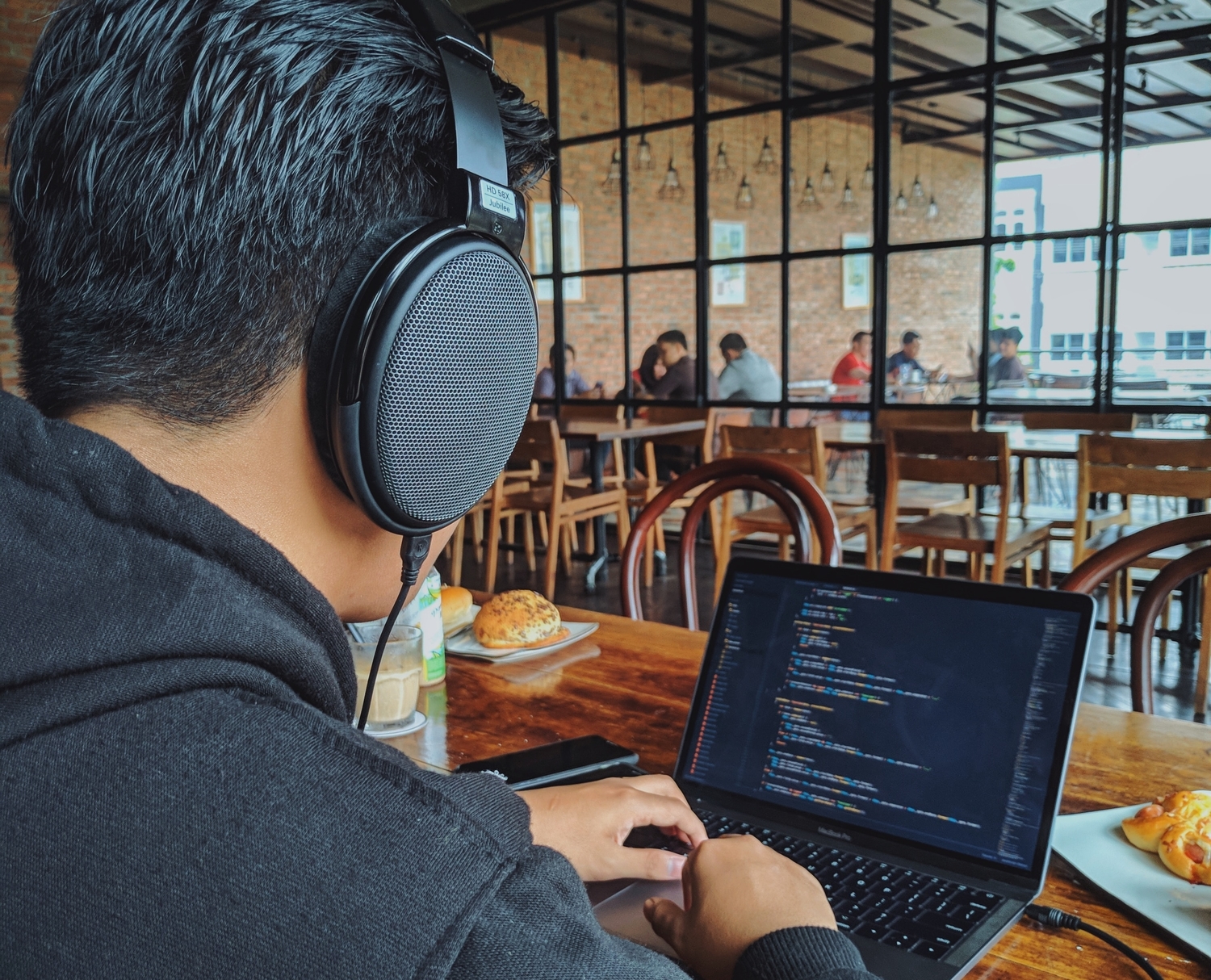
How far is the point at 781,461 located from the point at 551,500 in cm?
119

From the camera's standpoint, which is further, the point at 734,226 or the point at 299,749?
the point at 734,226

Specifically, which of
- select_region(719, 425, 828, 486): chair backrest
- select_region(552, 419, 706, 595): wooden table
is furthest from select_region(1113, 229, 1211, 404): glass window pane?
select_region(552, 419, 706, 595): wooden table

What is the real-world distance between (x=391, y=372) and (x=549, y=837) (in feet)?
1.40

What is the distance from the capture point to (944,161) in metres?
5.42

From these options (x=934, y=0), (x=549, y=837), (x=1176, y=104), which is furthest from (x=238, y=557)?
(x=934, y=0)

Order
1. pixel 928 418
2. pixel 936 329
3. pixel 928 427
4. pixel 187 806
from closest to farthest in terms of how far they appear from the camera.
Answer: pixel 187 806 < pixel 928 427 < pixel 928 418 < pixel 936 329

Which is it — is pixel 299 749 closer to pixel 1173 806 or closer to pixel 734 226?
pixel 1173 806

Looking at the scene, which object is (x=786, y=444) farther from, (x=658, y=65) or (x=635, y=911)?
(x=658, y=65)

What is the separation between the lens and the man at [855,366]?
529 cm

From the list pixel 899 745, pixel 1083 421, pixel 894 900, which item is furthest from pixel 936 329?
pixel 894 900

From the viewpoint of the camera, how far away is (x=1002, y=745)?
0.83 metres

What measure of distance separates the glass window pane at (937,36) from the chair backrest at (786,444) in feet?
7.03

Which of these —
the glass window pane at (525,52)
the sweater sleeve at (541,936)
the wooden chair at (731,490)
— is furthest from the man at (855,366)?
the sweater sleeve at (541,936)

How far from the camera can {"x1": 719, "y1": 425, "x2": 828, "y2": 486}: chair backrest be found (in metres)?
3.88
